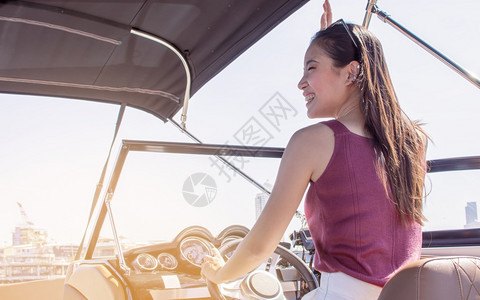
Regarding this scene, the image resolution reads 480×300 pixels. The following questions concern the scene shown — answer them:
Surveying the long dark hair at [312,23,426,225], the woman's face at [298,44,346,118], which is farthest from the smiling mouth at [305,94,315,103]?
the long dark hair at [312,23,426,225]

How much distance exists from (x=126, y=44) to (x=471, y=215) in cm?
205

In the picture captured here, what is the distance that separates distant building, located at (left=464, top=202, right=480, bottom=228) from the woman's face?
1474 mm

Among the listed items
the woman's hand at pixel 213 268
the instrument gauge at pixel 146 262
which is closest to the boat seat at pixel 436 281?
the woman's hand at pixel 213 268

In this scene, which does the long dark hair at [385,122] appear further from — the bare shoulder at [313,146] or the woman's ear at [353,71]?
the bare shoulder at [313,146]

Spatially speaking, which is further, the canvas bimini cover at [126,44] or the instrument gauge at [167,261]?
the instrument gauge at [167,261]

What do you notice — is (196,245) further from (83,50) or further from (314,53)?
(314,53)

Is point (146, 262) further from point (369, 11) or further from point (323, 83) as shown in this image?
point (369, 11)

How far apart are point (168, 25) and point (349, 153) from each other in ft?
5.20

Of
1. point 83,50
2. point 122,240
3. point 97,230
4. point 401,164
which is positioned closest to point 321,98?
point 401,164

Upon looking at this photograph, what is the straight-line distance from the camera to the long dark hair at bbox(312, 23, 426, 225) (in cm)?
102

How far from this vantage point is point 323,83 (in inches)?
44.8

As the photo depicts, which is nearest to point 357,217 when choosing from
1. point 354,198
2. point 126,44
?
point 354,198

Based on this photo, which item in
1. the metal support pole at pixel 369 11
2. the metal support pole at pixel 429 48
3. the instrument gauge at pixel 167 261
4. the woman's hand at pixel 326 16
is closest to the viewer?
the metal support pole at pixel 429 48

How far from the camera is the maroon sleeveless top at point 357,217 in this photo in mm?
969
